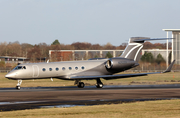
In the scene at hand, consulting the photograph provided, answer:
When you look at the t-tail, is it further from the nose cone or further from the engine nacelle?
the nose cone

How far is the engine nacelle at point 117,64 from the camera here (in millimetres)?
31983

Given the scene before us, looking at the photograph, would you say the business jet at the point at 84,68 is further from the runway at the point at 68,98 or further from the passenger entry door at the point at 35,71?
the runway at the point at 68,98

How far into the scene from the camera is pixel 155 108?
563 inches

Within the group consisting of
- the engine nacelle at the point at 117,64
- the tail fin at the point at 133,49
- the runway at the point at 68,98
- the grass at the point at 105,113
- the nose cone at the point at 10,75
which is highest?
the tail fin at the point at 133,49

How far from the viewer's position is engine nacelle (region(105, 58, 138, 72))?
105 ft

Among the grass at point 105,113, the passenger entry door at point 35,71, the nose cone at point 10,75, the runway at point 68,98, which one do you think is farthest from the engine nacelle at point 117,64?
the grass at point 105,113

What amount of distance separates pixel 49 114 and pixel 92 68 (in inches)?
775

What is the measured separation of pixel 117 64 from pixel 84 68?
3.70 metres

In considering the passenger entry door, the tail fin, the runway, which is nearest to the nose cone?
the passenger entry door

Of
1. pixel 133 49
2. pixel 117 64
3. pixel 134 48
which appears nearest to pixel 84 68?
pixel 117 64

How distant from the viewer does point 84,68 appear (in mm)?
31969

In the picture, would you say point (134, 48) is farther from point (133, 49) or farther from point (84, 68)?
point (84, 68)

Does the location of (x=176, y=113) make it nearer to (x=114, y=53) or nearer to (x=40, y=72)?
(x=40, y=72)

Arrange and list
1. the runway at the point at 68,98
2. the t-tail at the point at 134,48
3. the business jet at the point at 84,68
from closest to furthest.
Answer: the runway at the point at 68,98 → the business jet at the point at 84,68 → the t-tail at the point at 134,48
